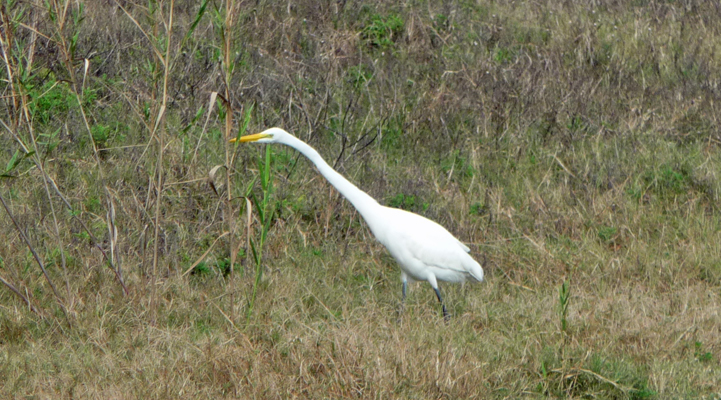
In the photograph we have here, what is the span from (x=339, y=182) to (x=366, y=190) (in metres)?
1.29

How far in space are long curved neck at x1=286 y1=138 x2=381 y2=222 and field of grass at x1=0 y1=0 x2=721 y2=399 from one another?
0.98 feet

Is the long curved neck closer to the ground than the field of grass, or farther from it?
farther from it

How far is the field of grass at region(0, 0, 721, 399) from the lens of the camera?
140 inches

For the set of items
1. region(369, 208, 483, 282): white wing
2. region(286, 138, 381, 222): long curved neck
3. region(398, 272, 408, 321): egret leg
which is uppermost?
region(286, 138, 381, 222): long curved neck

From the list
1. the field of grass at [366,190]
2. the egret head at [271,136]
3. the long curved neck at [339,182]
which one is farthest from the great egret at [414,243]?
the egret head at [271,136]

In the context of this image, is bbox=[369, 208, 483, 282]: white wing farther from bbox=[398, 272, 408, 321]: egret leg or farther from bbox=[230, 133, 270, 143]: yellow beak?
bbox=[230, 133, 270, 143]: yellow beak

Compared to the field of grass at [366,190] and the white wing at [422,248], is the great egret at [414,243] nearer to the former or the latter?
the white wing at [422,248]

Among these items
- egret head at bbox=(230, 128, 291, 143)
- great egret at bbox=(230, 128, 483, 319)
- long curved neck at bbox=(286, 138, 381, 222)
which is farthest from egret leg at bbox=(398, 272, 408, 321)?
egret head at bbox=(230, 128, 291, 143)

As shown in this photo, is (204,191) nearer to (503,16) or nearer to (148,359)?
(148,359)

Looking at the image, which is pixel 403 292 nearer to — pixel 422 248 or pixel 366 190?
pixel 422 248

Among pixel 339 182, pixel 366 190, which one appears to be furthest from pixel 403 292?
pixel 366 190

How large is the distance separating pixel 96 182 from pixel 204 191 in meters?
0.66

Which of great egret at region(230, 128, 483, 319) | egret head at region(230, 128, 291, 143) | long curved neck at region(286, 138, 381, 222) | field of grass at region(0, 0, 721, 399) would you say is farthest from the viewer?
great egret at region(230, 128, 483, 319)

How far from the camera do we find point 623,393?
3.51 meters
